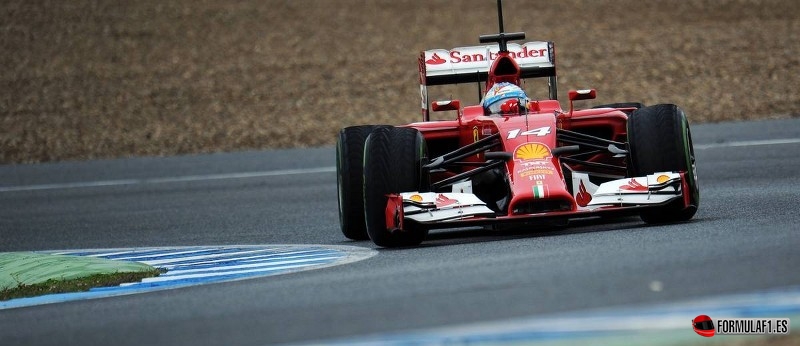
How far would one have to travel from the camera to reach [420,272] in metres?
7.76

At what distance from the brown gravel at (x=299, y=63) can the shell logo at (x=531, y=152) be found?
1241 centimetres

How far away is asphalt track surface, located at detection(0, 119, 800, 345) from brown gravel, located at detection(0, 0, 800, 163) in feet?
29.0

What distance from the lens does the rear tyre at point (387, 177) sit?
1009 cm

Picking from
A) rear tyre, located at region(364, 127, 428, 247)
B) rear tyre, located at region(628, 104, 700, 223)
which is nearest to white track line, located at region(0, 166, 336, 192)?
rear tyre, located at region(364, 127, 428, 247)

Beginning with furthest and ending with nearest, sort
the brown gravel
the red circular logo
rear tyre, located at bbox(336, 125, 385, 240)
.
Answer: the brown gravel, rear tyre, located at bbox(336, 125, 385, 240), the red circular logo

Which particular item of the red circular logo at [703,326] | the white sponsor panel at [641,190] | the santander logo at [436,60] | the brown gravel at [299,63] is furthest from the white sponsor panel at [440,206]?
the brown gravel at [299,63]

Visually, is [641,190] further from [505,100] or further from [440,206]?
[505,100]

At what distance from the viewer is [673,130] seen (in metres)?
10.2

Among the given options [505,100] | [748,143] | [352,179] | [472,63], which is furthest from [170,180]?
[352,179]

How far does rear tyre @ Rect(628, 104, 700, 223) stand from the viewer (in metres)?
10.1

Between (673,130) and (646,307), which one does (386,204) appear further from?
(646,307)

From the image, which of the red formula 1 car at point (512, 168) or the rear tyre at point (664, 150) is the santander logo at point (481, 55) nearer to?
the red formula 1 car at point (512, 168)

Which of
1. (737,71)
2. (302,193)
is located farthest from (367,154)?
(737,71)

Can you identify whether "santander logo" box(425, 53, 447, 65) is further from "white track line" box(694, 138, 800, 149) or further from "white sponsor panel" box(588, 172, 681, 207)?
"white track line" box(694, 138, 800, 149)
